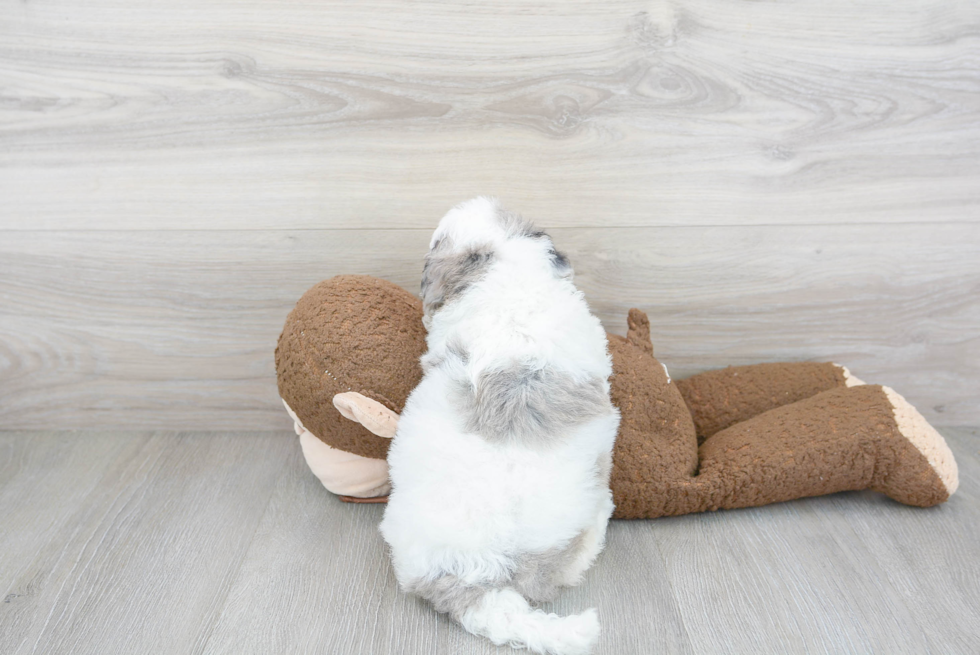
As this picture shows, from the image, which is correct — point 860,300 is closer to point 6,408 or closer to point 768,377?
point 768,377

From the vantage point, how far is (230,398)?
159cm

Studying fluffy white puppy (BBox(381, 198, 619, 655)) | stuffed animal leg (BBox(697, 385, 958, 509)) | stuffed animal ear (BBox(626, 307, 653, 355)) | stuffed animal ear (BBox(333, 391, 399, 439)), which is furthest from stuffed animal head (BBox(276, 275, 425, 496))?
stuffed animal leg (BBox(697, 385, 958, 509))

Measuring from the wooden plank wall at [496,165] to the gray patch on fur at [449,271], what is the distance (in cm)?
38

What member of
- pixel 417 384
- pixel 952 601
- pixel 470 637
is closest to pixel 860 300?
pixel 952 601

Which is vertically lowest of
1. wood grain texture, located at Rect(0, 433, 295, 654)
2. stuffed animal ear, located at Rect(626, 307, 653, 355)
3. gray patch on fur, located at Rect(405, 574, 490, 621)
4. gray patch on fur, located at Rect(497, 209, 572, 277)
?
wood grain texture, located at Rect(0, 433, 295, 654)

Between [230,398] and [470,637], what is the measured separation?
0.88 metres

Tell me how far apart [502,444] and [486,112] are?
2.39 feet

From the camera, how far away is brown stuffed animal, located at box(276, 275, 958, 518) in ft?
3.92

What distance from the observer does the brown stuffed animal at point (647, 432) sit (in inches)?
47.1

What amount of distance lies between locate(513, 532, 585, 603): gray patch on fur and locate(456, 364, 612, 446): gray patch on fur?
17 centimetres

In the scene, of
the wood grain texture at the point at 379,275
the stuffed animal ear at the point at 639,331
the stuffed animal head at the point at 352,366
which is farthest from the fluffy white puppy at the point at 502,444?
the wood grain texture at the point at 379,275

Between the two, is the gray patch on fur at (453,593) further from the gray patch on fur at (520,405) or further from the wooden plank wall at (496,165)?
the wooden plank wall at (496,165)

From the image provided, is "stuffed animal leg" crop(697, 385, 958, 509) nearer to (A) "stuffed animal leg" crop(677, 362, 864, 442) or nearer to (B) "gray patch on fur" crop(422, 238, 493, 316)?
(A) "stuffed animal leg" crop(677, 362, 864, 442)

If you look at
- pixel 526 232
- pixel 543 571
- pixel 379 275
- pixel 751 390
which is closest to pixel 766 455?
pixel 751 390
